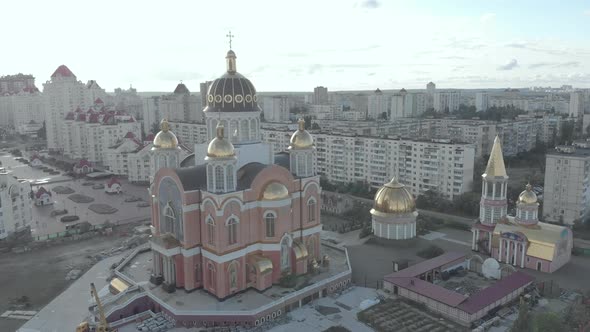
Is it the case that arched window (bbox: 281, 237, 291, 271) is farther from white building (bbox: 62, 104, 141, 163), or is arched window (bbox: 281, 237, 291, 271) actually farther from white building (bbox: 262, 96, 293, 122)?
white building (bbox: 262, 96, 293, 122)

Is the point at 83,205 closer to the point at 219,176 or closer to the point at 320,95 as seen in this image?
the point at 219,176

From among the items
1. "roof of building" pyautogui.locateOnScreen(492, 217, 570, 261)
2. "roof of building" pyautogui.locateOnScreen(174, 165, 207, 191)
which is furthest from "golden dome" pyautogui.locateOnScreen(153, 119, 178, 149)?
"roof of building" pyautogui.locateOnScreen(492, 217, 570, 261)

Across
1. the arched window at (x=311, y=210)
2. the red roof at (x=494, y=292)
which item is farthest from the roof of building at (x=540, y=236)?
the arched window at (x=311, y=210)

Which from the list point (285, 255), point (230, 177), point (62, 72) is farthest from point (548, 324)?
point (62, 72)

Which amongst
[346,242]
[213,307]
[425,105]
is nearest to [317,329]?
[213,307]

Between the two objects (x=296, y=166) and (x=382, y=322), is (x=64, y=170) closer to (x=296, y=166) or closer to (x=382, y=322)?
(x=296, y=166)
